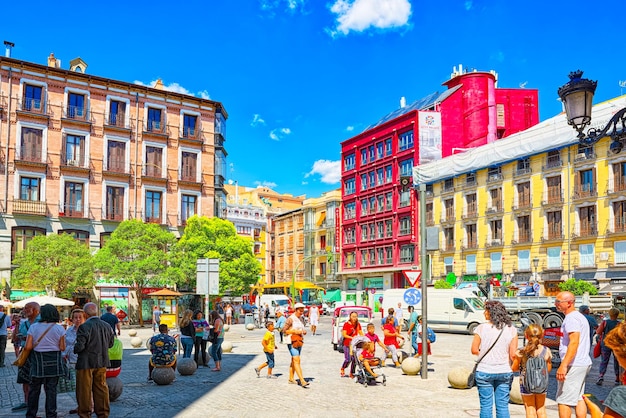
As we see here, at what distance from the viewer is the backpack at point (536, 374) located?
23.5 feet

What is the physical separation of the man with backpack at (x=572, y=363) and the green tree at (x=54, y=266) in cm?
3361

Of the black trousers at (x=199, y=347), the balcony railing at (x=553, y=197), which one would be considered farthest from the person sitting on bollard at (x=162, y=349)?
the balcony railing at (x=553, y=197)

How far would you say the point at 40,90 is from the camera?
139ft

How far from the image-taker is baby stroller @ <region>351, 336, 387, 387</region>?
13.5 m

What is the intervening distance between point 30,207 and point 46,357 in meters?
34.9

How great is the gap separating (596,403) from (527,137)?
44.9 m

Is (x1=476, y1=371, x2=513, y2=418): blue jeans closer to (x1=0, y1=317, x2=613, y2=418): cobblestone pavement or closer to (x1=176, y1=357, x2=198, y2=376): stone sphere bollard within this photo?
(x1=0, y1=317, x2=613, y2=418): cobblestone pavement

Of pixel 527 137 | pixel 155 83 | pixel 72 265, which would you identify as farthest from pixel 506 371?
pixel 155 83

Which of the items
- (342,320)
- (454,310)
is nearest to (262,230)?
(454,310)

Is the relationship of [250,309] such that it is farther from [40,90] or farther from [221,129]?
[40,90]

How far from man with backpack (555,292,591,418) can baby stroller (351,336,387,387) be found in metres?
6.60

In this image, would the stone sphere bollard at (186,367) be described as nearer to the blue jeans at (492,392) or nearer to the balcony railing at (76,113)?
the blue jeans at (492,392)

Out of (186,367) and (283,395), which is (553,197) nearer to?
(186,367)

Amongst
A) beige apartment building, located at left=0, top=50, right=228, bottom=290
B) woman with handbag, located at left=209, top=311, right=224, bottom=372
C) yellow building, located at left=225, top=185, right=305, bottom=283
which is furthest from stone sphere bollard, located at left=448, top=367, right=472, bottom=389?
yellow building, located at left=225, top=185, right=305, bottom=283
